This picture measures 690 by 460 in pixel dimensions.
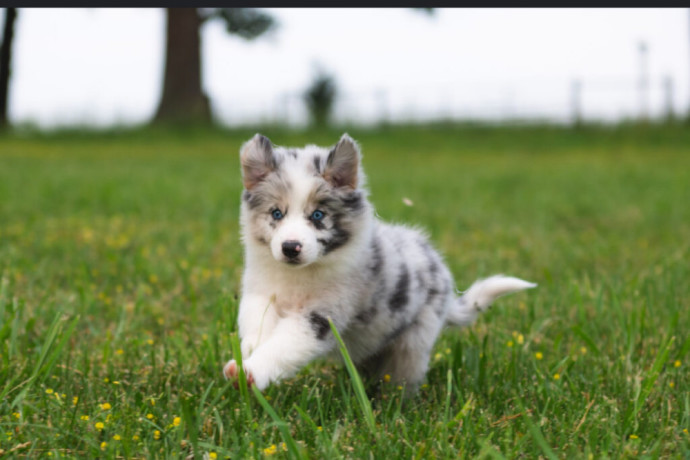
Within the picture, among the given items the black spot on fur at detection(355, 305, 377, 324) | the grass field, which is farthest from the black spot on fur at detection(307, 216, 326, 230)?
the grass field

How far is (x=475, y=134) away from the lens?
26.8m

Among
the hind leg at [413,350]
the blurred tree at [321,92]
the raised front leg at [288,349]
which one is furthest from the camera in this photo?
the blurred tree at [321,92]

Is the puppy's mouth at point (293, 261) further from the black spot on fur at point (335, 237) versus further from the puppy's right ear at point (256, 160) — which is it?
the puppy's right ear at point (256, 160)

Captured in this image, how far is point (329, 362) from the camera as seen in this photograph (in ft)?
13.5

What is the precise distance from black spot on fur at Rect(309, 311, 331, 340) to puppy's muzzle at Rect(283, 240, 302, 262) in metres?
0.30

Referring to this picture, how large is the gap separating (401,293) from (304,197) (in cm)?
68

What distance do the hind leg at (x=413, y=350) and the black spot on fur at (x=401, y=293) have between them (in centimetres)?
21

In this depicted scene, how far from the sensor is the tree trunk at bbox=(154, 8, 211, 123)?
28156 millimetres

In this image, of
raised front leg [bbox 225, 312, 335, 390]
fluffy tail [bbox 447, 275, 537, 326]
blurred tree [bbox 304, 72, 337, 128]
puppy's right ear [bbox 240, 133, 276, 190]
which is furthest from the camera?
blurred tree [bbox 304, 72, 337, 128]

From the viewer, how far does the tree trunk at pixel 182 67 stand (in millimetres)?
28156

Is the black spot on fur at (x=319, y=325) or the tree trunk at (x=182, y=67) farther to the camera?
the tree trunk at (x=182, y=67)

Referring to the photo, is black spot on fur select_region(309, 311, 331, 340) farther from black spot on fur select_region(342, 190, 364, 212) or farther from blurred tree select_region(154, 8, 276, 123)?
blurred tree select_region(154, 8, 276, 123)

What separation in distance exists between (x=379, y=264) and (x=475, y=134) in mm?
24023

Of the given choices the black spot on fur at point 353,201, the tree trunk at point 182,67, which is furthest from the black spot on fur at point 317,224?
the tree trunk at point 182,67
